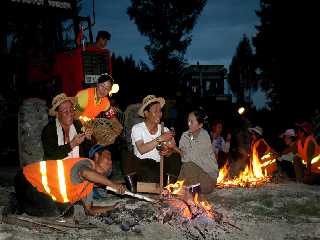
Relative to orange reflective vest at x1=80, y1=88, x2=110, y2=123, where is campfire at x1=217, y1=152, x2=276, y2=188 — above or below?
below

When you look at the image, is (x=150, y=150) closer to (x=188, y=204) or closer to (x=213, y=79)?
(x=188, y=204)

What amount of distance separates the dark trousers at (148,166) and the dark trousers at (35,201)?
4.16 ft

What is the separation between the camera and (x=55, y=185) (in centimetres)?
Result: 467

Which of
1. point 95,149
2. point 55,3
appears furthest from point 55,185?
point 55,3

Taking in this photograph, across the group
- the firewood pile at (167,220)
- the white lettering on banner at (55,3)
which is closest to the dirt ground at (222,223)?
the firewood pile at (167,220)

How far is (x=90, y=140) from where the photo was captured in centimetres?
573

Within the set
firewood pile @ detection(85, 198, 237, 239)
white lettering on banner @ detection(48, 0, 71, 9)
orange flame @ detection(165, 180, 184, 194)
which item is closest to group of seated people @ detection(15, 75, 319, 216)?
firewood pile @ detection(85, 198, 237, 239)

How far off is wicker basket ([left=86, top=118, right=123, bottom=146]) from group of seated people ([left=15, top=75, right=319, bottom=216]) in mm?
105

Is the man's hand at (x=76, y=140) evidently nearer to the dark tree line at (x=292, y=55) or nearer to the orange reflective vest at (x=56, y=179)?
the orange reflective vest at (x=56, y=179)

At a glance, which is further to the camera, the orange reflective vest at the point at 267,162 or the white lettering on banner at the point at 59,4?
the white lettering on banner at the point at 59,4

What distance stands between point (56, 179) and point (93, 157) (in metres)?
0.75

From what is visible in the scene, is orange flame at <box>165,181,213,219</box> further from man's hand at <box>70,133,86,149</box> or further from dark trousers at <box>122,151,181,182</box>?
man's hand at <box>70,133,86,149</box>

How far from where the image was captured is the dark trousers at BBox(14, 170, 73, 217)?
4.75 meters

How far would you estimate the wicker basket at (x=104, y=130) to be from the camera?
19.3ft
